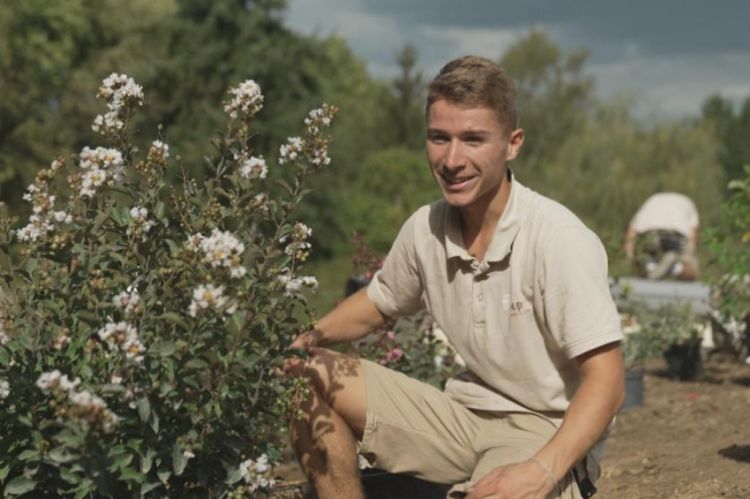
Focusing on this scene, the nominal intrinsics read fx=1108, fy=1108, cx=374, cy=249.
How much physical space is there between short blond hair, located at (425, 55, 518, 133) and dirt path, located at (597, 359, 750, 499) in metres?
1.74

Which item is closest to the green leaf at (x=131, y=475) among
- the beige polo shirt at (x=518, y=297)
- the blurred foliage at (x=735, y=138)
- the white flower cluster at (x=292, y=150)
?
the white flower cluster at (x=292, y=150)

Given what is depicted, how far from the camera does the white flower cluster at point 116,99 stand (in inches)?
121

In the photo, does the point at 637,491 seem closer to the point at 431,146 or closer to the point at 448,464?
the point at 448,464

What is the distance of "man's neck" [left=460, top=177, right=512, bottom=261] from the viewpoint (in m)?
3.49

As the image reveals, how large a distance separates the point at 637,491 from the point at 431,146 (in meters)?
1.82

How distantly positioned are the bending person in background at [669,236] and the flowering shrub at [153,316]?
31.2 feet

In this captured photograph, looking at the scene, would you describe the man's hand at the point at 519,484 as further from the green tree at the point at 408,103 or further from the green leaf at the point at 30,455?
the green tree at the point at 408,103

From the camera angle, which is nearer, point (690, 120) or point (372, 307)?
point (372, 307)

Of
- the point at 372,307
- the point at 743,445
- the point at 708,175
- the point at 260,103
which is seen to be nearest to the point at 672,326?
the point at 743,445

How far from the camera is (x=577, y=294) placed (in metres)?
3.14

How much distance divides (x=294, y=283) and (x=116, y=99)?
739mm

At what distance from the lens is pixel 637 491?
441cm

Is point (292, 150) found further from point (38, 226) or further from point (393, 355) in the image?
point (393, 355)

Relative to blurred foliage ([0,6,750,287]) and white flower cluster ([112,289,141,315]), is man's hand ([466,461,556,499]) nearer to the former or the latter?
white flower cluster ([112,289,141,315])
